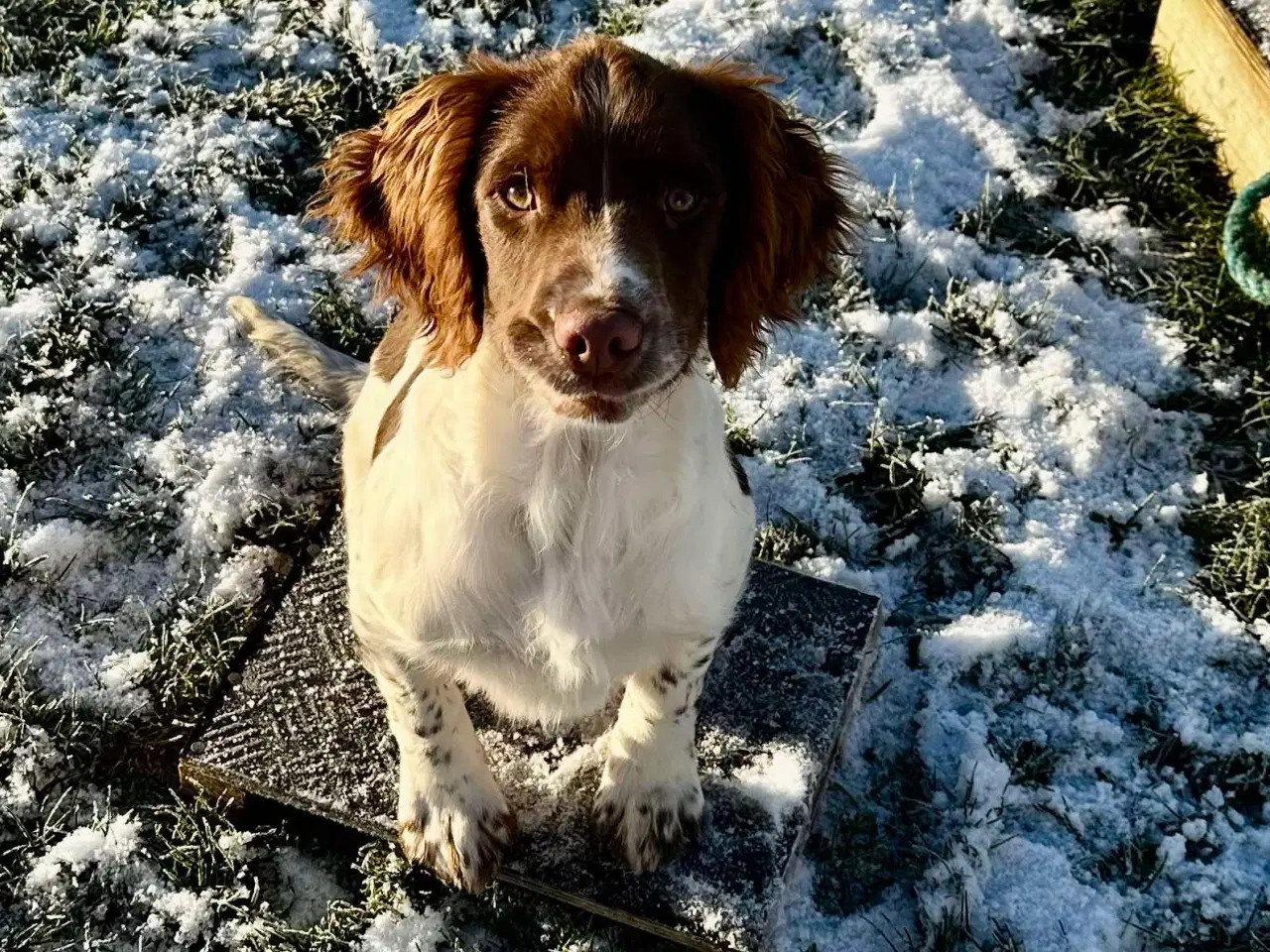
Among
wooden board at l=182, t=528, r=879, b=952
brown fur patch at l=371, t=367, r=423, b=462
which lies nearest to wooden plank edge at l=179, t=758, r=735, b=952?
wooden board at l=182, t=528, r=879, b=952

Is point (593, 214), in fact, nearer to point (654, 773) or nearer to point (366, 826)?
point (654, 773)

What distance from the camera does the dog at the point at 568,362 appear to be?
2162 millimetres

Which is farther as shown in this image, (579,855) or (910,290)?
(910,290)

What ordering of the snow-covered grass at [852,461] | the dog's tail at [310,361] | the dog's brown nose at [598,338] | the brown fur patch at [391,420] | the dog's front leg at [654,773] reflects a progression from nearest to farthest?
the dog's brown nose at [598,338] → the brown fur patch at [391,420] → the dog's front leg at [654,773] → the snow-covered grass at [852,461] → the dog's tail at [310,361]

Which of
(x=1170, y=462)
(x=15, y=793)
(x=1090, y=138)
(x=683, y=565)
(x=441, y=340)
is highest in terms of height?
(x=441, y=340)

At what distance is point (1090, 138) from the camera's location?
4.63 m

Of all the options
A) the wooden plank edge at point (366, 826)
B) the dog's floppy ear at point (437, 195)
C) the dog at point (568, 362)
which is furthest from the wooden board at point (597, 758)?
the dog's floppy ear at point (437, 195)

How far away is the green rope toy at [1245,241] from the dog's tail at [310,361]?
2568 mm

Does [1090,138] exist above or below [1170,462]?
above

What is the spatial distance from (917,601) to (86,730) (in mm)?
2141

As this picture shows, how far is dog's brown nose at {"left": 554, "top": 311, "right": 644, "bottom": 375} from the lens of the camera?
2.04 meters

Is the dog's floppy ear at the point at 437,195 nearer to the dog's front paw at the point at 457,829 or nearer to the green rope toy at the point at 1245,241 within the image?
the dog's front paw at the point at 457,829

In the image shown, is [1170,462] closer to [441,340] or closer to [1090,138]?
[1090,138]

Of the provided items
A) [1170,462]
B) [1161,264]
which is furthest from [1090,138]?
[1170,462]
